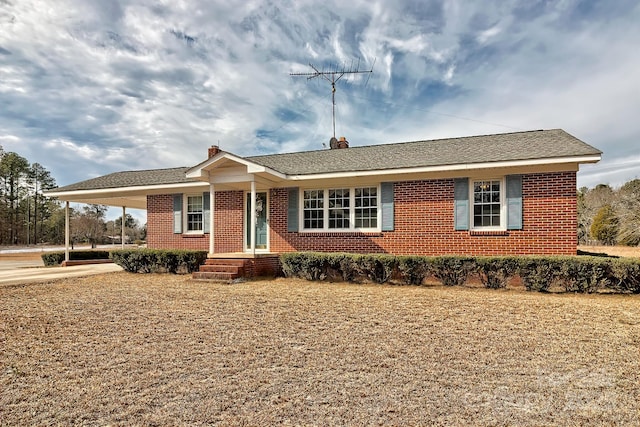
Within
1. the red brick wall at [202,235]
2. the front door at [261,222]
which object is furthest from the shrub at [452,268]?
the red brick wall at [202,235]

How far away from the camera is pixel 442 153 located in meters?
11.0

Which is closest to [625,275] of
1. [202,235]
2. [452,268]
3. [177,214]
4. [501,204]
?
[501,204]

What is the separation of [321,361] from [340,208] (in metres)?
7.88

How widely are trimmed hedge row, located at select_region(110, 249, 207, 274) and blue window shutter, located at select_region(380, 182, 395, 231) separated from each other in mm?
5997

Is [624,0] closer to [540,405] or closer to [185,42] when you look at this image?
[540,405]

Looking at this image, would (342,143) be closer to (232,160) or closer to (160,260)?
(232,160)

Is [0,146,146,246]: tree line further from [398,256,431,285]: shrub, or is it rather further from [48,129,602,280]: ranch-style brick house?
[398,256,431,285]: shrub

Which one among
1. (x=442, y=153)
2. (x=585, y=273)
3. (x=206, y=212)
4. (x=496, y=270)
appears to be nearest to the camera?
(x=585, y=273)

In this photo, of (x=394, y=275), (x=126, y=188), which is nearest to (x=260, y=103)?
(x=126, y=188)

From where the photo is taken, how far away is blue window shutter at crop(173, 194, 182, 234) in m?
13.3

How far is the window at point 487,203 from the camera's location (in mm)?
9992

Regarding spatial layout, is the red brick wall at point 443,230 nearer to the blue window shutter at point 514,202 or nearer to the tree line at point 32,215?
the blue window shutter at point 514,202

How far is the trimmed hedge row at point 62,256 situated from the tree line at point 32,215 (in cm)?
3039

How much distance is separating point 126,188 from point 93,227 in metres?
43.7
